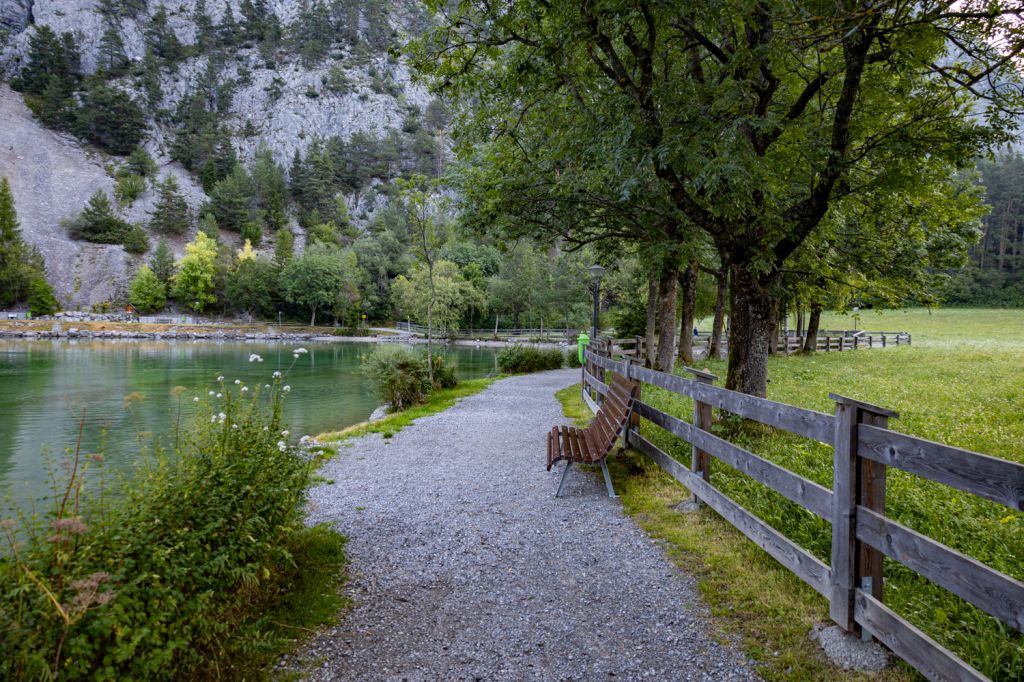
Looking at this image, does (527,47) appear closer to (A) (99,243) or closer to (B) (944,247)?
(B) (944,247)

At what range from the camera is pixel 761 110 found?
22.5ft

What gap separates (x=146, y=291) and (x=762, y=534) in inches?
3530

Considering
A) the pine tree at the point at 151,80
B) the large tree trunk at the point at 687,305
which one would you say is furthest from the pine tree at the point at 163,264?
the large tree trunk at the point at 687,305

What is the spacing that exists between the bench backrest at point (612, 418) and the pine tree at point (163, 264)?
3511 inches

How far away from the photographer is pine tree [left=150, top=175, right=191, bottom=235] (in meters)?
89.9

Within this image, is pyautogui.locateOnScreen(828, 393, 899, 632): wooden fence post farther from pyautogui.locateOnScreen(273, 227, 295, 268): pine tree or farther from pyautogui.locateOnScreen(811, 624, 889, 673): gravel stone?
pyautogui.locateOnScreen(273, 227, 295, 268): pine tree

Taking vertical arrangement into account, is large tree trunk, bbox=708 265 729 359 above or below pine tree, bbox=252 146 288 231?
below

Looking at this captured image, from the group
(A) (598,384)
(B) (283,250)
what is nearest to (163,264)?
(B) (283,250)

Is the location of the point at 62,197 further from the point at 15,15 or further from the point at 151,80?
the point at 15,15

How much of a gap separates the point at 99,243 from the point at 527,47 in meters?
101

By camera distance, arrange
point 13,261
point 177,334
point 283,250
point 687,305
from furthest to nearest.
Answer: point 283,250 < point 13,261 < point 177,334 < point 687,305

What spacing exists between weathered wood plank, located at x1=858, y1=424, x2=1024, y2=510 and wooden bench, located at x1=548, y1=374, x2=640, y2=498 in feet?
9.69

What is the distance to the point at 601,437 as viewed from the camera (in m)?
6.23

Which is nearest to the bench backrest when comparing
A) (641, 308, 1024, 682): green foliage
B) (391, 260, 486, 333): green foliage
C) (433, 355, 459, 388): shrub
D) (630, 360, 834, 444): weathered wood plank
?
(630, 360, 834, 444): weathered wood plank
